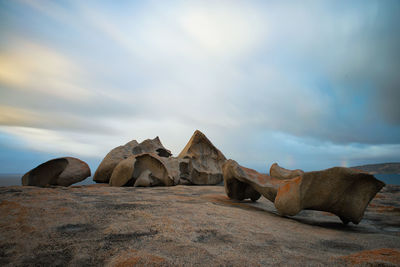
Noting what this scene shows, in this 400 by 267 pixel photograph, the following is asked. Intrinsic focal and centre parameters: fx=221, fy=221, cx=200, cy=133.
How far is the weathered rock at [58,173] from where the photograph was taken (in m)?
5.63

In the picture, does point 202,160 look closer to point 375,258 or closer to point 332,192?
point 332,192

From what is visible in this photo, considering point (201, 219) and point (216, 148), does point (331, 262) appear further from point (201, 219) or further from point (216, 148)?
point (216, 148)

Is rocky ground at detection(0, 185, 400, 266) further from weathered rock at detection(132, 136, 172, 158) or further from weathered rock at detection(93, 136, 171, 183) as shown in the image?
weathered rock at detection(132, 136, 172, 158)

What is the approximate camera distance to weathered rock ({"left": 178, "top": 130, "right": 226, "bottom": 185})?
29.0ft

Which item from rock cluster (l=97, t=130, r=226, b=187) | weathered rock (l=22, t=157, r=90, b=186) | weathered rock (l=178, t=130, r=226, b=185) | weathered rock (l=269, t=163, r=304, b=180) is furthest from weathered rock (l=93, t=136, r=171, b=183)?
weathered rock (l=269, t=163, r=304, b=180)

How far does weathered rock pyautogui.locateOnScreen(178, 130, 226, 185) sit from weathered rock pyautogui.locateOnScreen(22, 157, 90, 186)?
3.54 metres

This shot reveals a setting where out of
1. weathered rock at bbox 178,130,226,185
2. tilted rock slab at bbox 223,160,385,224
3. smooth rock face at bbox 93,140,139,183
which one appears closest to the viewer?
tilted rock slab at bbox 223,160,385,224

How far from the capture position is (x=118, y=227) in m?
A: 1.91

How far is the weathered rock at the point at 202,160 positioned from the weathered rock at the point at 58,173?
3.54 meters

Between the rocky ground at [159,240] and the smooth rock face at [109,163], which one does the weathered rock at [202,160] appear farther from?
the rocky ground at [159,240]

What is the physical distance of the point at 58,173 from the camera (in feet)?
19.7

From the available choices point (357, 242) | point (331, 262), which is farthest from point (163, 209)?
point (357, 242)

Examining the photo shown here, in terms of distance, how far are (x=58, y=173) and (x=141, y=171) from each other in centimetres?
219

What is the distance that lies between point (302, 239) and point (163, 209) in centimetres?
152
